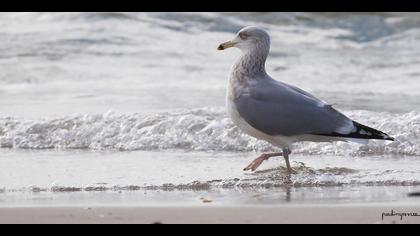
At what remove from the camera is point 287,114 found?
249 inches

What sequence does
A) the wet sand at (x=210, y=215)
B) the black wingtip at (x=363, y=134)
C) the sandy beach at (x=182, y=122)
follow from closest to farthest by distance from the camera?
1. the wet sand at (x=210, y=215)
2. the sandy beach at (x=182, y=122)
3. the black wingtip at (x=363, y=134)

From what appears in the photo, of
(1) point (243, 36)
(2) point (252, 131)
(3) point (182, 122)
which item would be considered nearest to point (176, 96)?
(3) point (182, 122)

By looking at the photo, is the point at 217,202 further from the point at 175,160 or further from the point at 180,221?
the point at 175,160

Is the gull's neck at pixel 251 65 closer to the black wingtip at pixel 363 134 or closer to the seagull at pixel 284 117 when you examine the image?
the seagull at pixel 284 117

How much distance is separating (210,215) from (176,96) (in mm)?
4844

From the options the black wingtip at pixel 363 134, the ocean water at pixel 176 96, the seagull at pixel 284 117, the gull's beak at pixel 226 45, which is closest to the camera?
the black wingtip at pixel 363 134

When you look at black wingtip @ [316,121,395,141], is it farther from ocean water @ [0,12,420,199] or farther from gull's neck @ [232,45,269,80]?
gull's neck @ [232,45,269,80]

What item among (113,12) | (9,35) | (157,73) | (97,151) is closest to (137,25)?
(113,12)

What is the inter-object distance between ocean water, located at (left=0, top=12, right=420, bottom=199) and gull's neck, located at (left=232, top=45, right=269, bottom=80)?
0.64m

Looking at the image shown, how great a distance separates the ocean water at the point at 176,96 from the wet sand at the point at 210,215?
2.65 ft

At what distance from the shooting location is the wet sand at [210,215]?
15.6 feet

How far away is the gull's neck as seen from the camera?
6594 millimetres

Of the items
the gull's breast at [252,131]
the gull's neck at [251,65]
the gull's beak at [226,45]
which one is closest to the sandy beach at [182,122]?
the gull's breast at [252,131]

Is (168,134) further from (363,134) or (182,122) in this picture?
(363,134)
